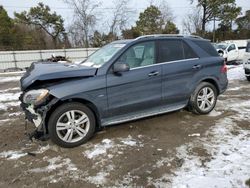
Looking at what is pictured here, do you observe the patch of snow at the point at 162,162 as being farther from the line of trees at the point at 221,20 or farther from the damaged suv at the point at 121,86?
the line of trees at the point at 221,20

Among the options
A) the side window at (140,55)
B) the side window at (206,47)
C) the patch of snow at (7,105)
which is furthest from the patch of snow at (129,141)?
the patch of snow at (7,105)

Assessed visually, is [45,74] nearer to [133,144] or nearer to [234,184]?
[133,144]

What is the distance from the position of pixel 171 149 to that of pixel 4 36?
30.8m

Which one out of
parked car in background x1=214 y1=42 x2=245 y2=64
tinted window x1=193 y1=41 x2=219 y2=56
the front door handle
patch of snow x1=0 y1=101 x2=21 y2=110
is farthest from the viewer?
parked car in background x1=214 y1=42 x2=245 y2=64

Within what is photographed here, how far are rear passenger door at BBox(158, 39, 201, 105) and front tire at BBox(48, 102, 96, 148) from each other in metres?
1.64

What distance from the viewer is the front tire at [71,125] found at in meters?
4.22

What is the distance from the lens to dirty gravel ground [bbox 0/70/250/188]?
3.41 m

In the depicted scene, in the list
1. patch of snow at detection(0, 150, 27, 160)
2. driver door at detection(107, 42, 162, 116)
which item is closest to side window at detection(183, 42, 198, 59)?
driver door at detection(107, 42, 162, 116)

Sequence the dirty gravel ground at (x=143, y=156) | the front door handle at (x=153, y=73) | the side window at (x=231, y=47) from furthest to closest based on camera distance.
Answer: the side window at (x=231, y=47) < the front door handle at (x=153, y=73) < the dirty gravel ground at (x=143, y=156)

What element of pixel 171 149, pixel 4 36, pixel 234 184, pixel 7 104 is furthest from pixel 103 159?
pixel 4 36

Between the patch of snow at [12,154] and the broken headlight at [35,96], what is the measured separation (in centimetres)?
86

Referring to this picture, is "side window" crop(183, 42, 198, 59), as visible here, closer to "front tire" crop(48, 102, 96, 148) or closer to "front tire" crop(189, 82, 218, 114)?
"front tire" crop(189, 82, 218, 114)

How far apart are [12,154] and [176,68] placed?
343 centimetres

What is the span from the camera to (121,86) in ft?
15.3
